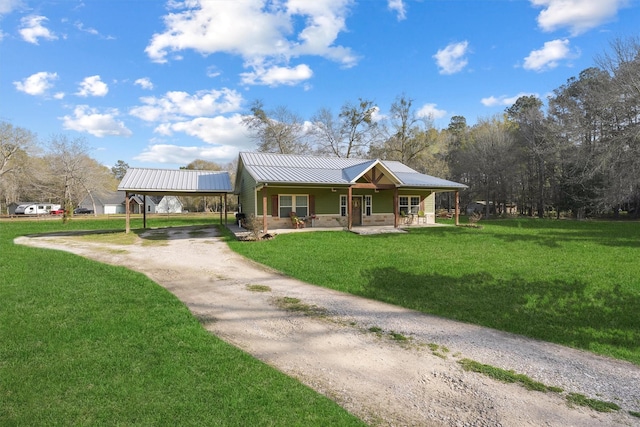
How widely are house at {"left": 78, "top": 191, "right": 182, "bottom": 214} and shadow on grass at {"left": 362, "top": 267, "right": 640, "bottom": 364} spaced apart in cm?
6068

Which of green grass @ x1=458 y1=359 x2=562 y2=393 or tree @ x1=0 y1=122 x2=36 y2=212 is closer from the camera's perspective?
green grass @ x1=458 y1=359 x2=562 y2=393

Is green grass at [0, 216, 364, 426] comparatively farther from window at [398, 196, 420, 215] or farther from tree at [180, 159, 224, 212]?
tree at [180, 159, 224, 212]

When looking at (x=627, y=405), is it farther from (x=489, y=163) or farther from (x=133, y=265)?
(x=489, y=163)

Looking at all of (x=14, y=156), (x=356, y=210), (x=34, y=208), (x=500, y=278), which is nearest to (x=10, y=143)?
(x=14, y=156)

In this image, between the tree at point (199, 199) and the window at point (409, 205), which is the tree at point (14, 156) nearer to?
the tree at point (199, 199)

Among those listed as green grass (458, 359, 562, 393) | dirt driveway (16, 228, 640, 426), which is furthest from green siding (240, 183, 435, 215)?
green grass (458, 359, 562, 393)

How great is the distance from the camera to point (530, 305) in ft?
22.7

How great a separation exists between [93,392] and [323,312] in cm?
370

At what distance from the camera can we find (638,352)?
496 centimetres

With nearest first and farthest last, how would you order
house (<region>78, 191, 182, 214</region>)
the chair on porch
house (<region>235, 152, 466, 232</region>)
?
house (<region>235, 152, 466, 232</region>) < the chair on porch < house (<region>78, 191, 182, 214</region>)

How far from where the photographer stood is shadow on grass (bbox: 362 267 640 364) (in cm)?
552

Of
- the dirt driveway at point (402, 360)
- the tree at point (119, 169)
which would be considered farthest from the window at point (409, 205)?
the tree at point (119, 169)

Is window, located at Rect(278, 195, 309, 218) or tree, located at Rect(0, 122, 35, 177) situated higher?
tree, located at Rect(0, 122, 35, 177)

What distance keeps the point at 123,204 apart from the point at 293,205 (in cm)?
5667
